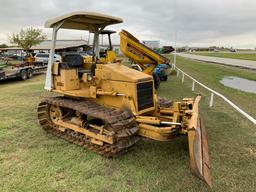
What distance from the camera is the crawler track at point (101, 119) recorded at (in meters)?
4.54

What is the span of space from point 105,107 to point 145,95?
911 millimetres

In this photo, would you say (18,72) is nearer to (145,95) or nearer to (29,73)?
(29,73)

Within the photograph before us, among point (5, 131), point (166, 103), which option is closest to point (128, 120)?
point (166, 103)

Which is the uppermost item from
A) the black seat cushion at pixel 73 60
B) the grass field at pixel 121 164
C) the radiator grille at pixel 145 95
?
the black seat cushion at pixel 73 60

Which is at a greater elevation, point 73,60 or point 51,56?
point 51,56

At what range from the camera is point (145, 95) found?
5297 mm

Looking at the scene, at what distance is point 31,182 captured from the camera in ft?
13.0

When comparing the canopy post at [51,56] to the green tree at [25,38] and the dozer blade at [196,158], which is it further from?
the green tree at [25,38]

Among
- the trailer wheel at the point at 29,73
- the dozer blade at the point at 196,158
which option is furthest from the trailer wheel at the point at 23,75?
the dozer blade at the point at 196,158

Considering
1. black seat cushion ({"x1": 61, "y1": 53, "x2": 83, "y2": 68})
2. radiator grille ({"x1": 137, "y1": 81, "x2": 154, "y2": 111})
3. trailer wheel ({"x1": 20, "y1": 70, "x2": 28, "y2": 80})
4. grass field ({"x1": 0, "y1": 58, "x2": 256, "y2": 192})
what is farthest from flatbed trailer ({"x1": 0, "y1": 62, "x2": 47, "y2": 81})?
radiator grille ({"x1": 137, "y1": 81, "x2": 154, "y2": 111})

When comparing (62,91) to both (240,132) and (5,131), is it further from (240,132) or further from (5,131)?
(240,132)

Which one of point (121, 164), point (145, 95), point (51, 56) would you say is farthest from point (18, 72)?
point (121, 164)

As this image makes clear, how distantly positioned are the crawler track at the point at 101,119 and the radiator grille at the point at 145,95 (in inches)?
17.3

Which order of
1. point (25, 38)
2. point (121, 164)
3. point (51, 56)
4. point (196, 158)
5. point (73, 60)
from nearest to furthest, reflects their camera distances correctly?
1. point (196, 158)
2. point (121, 164)
3. point (51, 56)
4. point (73, 60)
5. point (25, 38)
